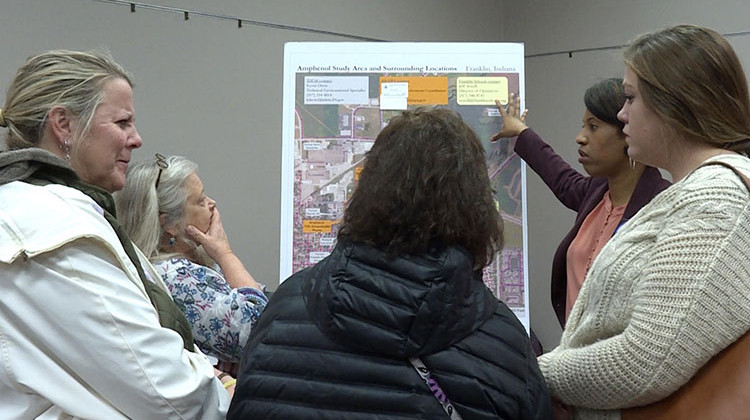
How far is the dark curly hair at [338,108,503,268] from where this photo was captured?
131 cm

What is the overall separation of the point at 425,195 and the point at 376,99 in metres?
1.52

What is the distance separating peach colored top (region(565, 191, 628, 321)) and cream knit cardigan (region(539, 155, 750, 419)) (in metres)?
1.26

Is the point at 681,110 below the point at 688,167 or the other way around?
the other way around

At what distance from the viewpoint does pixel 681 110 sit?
1459 millimetres

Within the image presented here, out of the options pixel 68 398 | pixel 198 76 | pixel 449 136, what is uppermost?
pixel 198 76

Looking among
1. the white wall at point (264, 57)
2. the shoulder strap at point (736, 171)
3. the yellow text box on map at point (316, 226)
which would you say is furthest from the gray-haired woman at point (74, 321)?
the white wall at point (264, 57)

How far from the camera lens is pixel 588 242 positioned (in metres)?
2.73

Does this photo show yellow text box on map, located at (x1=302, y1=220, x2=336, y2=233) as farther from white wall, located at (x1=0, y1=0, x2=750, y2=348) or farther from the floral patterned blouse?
white wall, located at (x1=0, y1=0, x2=750, y2=348)

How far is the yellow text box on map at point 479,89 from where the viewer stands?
2797 mm

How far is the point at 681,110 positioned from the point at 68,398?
1.25m

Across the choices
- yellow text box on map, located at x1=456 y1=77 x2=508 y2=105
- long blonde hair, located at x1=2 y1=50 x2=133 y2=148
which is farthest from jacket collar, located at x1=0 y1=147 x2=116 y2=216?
yellow text box on map, located at x1=456 y1=77 x2=508 y2=105

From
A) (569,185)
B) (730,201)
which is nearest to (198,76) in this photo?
(569,185)

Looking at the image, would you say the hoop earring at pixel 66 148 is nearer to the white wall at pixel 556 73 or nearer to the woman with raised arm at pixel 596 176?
the woman with raised arm at pixel 596 176

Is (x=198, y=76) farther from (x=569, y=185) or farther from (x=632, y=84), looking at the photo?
(x=632, y=84)
